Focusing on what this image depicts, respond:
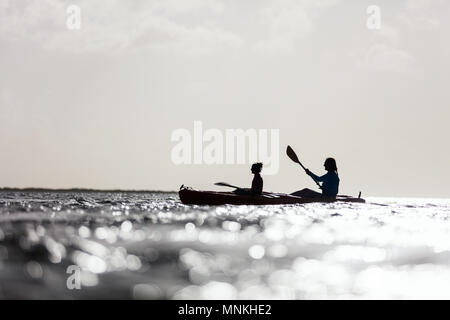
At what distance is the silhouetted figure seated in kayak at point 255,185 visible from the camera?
2570 cm

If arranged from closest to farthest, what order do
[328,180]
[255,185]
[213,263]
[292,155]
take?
[213,263] < [255,185] < [328,180] < [292,155]

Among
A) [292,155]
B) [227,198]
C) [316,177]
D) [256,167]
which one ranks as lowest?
[227,198]

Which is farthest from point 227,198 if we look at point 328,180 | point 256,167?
point 328,180

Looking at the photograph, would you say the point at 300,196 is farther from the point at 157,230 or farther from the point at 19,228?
the point at 19,228

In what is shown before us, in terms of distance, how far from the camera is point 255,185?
2638 cm

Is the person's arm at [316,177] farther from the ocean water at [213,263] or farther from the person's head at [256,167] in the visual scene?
the ocean water at [213,263]

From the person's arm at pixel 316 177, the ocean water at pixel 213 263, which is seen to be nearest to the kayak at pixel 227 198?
the person's arm at pixel 316 177

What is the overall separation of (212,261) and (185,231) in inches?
189

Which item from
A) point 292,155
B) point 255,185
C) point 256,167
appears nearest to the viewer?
point 256,167

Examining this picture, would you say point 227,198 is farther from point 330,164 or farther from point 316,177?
point 330,164

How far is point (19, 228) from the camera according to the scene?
44.5ft

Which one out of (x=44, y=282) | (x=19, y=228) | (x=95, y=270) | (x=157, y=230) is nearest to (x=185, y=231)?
(x=157, y=230)
